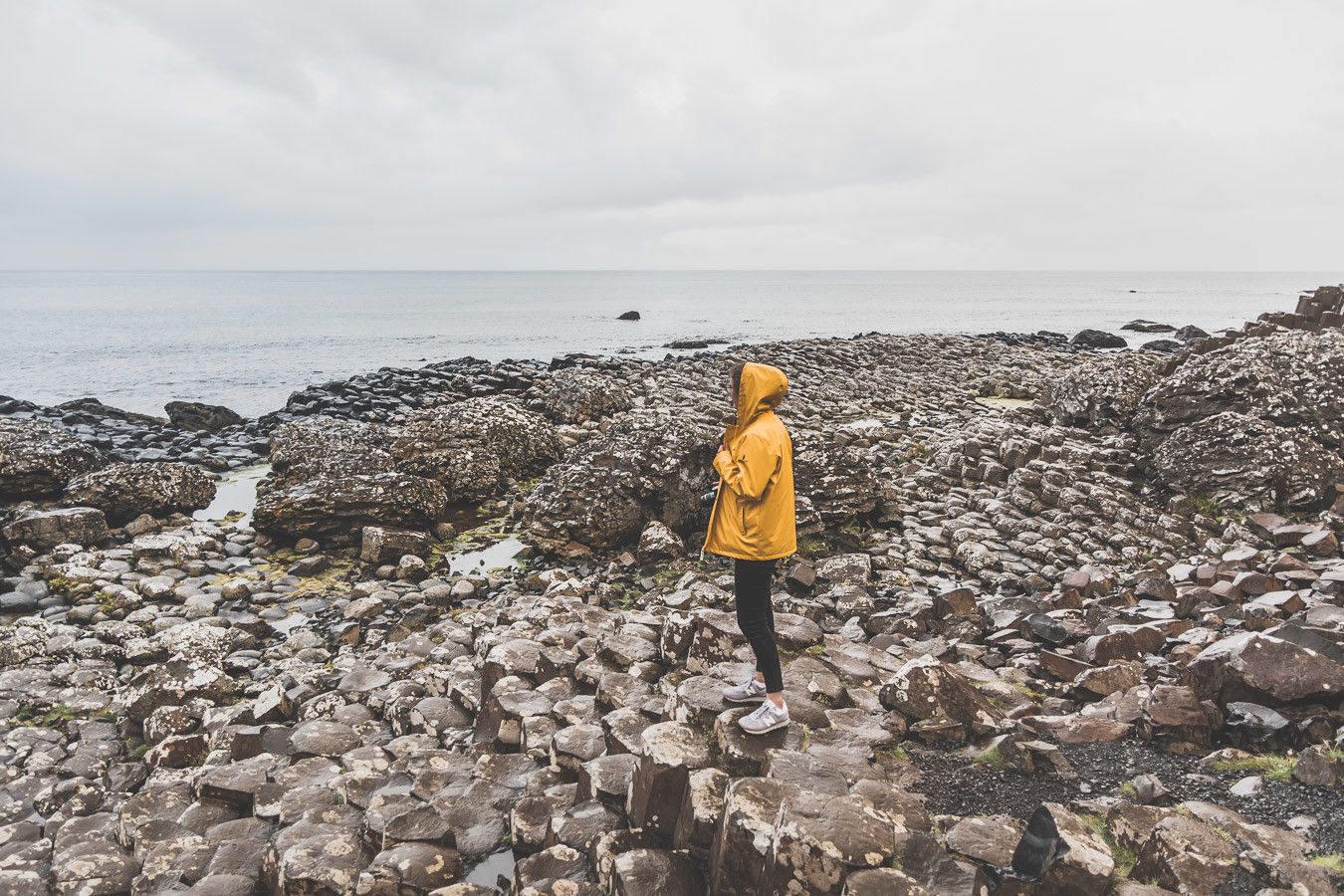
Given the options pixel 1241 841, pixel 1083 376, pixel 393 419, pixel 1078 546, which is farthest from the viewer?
pixel 393 419

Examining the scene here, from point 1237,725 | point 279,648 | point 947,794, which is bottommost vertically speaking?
point 279,648

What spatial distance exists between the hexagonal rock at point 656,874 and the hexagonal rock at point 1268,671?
425 centimetres

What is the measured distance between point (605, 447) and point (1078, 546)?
760 centimetres

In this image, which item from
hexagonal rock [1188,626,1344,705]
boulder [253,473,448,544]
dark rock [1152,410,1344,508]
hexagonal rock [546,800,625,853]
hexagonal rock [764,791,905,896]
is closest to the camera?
hexagonal rock [764,791,905,896]

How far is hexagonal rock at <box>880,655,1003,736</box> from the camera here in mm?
6055

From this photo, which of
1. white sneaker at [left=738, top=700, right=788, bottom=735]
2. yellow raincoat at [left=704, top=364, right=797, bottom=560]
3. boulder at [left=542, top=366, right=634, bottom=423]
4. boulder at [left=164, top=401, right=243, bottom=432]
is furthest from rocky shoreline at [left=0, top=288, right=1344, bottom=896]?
boulder at [left=164, top=401, right=243, bottom=432]

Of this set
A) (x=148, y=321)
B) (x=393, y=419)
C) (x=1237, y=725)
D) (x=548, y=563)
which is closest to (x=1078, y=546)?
(x=1237, y=725)

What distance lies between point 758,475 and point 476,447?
→ 37.1ft

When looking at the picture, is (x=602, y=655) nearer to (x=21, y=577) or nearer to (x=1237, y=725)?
(x=1237, y=725)

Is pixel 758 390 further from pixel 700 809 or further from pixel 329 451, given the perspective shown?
pixel 329 451

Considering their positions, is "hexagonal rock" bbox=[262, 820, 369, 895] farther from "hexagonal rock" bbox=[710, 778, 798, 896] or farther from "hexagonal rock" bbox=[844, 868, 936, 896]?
"hexagonal rock" bbox=[844, 868, 936, 896]

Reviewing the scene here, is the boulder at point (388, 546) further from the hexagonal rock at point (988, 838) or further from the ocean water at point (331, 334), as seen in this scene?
the ocean water at point (331, 334)

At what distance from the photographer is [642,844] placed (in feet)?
16.2

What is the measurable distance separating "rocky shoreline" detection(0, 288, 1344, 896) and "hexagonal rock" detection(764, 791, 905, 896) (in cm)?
2
